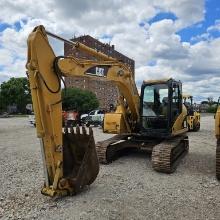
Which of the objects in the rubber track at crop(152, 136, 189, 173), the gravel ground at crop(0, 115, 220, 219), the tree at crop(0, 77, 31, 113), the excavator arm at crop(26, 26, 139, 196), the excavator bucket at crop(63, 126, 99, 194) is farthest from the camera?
the tree at crop(0, 77, 31, 113)

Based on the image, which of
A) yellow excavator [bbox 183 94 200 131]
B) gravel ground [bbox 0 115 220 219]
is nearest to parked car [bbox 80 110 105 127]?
yellow excavator [bbox 183 94 200 131]

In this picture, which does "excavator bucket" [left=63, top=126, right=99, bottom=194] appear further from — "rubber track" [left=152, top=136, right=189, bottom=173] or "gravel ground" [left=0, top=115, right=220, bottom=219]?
"rubber track" [left=152, top=136, right=189, bottom=173]

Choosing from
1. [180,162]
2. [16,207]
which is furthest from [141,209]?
[180,162]

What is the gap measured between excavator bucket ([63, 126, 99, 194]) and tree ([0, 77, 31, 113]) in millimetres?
67532

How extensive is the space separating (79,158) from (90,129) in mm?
701

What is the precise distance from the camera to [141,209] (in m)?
5.81

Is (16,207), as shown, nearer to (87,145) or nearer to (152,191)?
(87,145)

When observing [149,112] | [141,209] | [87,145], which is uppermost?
[149,112]

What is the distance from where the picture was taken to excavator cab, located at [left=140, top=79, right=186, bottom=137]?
1016 cm

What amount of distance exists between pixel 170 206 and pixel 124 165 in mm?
3718

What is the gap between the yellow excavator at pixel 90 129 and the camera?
19.8 ft

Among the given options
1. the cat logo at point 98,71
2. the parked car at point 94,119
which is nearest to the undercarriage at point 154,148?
the cat logo at point 98,71

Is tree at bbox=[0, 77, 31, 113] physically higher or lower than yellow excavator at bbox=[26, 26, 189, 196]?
higher

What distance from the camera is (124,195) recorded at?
21.7 ft
